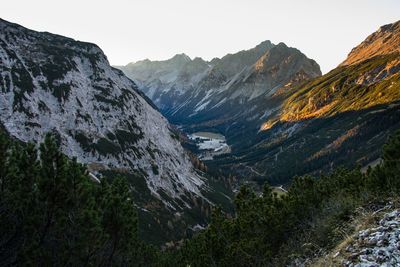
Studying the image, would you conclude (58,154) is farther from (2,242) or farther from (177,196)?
(177,196)

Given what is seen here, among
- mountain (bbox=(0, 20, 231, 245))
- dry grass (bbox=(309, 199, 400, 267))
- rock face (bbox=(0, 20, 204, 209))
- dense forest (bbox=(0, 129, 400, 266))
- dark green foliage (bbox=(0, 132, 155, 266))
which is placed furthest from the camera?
mountain (bbox=(0, 20, 231, 245))

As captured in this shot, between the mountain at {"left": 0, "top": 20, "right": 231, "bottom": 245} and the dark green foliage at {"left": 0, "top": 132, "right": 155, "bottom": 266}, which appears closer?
the dark green foliage at {"left": 0, "top": 132, "right": 155, "bottom": 266}

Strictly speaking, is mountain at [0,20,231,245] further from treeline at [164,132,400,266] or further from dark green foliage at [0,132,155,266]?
dark green foliage at [0,132,155,266]

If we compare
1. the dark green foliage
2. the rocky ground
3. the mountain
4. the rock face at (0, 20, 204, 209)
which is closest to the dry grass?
the rocky ground

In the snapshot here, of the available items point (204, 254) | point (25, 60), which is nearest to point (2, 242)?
point (204, 254)

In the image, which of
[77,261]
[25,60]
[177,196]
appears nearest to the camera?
[77,261]

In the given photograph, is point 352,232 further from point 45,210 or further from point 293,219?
point 45,210

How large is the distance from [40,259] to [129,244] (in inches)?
358

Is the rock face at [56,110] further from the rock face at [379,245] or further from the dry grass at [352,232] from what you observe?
the rock face at [379,245]

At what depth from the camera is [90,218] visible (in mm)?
27922

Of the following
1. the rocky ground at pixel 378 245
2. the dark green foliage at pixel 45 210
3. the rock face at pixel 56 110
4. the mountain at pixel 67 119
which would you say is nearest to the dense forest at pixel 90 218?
the dark green foliage at pixel 45 210

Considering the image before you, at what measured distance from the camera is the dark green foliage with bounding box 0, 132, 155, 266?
2650 cm

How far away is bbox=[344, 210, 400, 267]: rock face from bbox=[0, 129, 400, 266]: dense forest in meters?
3.69

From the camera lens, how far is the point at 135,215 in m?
34.8
